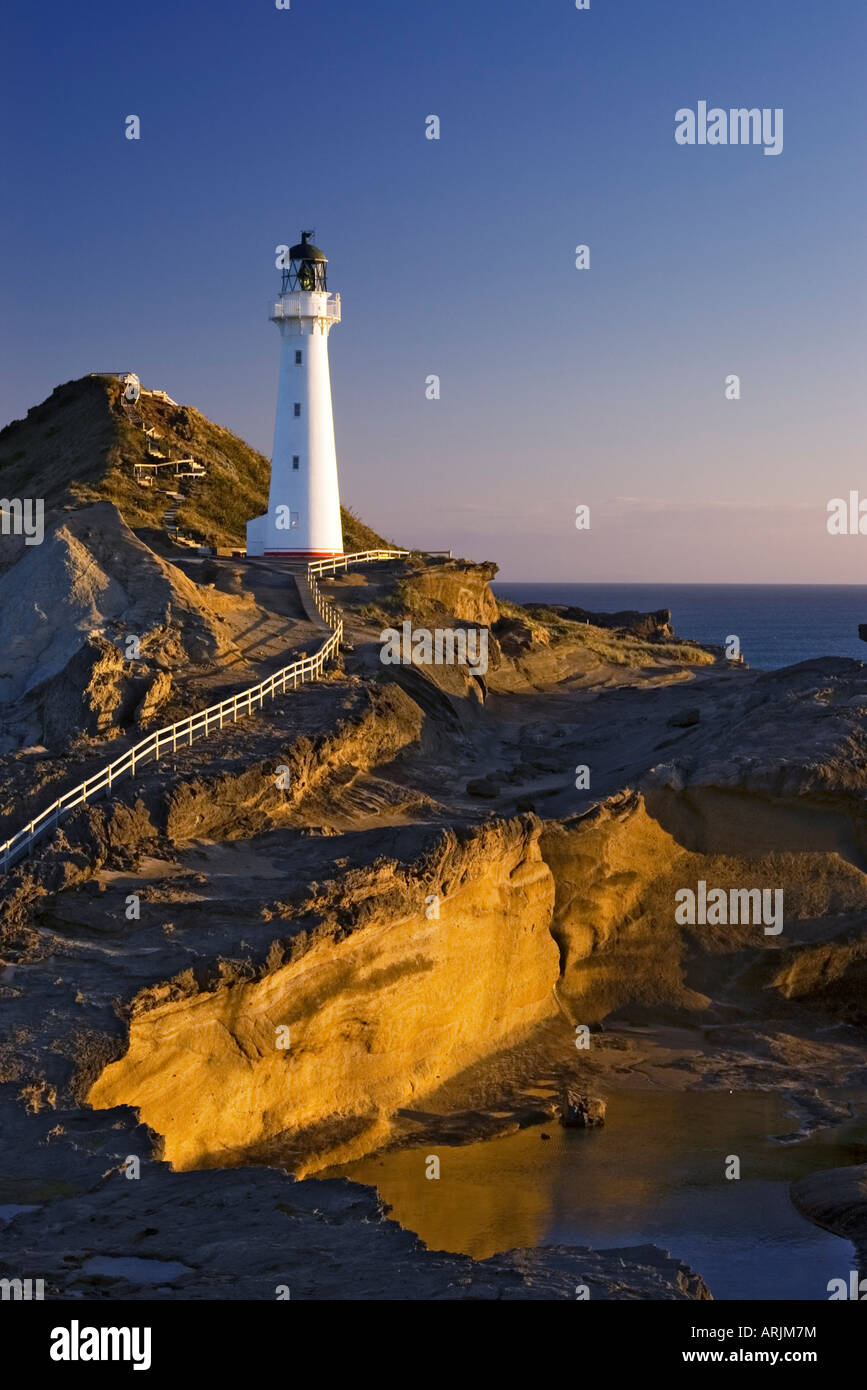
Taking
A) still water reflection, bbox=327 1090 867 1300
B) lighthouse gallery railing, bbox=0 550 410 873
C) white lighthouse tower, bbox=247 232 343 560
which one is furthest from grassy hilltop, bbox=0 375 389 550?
still water reflection, bbox=327 1090 867 1300

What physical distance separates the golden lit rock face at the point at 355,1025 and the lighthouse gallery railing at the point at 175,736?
4.93 m

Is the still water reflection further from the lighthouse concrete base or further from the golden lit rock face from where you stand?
the lighthouse concrete base

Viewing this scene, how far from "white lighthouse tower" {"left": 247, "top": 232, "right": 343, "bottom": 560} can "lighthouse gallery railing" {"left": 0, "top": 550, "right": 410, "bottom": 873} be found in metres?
8.37

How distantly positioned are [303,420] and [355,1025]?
27005 millimetres

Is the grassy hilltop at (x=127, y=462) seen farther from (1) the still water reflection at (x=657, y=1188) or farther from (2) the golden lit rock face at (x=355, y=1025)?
(1) the still water reflection at (x=657, y=1188)

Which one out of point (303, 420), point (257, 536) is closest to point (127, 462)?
point (257, 536)

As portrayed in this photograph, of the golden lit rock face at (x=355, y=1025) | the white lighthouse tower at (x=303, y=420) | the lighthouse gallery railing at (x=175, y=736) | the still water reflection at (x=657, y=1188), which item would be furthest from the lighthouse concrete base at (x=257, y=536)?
the still water reflection at (x=657, y=1188)

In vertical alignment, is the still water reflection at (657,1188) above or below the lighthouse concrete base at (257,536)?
below

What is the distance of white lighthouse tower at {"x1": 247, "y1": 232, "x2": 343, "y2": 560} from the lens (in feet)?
146

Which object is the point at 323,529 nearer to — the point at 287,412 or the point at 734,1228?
the point at 287,412

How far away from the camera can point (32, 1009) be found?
61.0 ft

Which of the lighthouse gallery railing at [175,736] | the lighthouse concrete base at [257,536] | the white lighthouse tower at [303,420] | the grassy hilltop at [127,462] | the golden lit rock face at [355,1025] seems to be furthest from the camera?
the grassy hilltop at [127,462]

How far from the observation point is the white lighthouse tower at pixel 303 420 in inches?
1753
